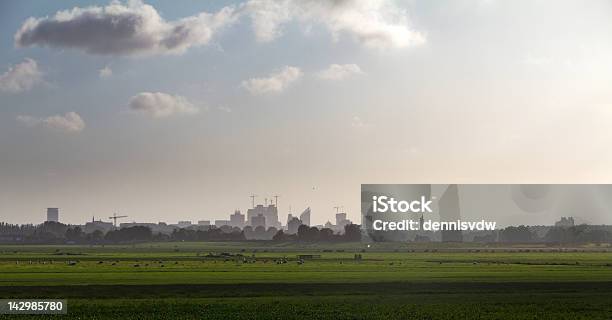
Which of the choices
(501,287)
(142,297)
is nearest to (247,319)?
(142,297)

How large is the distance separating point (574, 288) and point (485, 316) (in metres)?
25.8

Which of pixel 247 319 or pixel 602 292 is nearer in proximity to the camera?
pixel 247 319

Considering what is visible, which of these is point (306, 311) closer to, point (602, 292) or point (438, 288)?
point (438, 288)

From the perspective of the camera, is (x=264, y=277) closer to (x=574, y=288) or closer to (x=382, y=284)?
(x=382, y=284)

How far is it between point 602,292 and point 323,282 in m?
30.6

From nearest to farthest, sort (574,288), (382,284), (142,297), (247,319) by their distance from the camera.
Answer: (247,319)
(142,297)
(574,288)
(382,284)

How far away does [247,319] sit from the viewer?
179ft

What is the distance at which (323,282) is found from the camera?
85125mm

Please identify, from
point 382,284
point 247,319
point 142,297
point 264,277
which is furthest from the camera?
point 264,277

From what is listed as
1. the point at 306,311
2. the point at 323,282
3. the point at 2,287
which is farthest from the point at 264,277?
the point at 306,311

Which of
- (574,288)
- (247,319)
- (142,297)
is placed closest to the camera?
(247,319)

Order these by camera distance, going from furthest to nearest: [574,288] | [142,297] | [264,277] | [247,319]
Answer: [264,277] → [574,288] → [142,297] → [247,319]

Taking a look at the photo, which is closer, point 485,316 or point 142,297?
Result: point 485,316

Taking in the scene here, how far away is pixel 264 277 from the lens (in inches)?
3755
